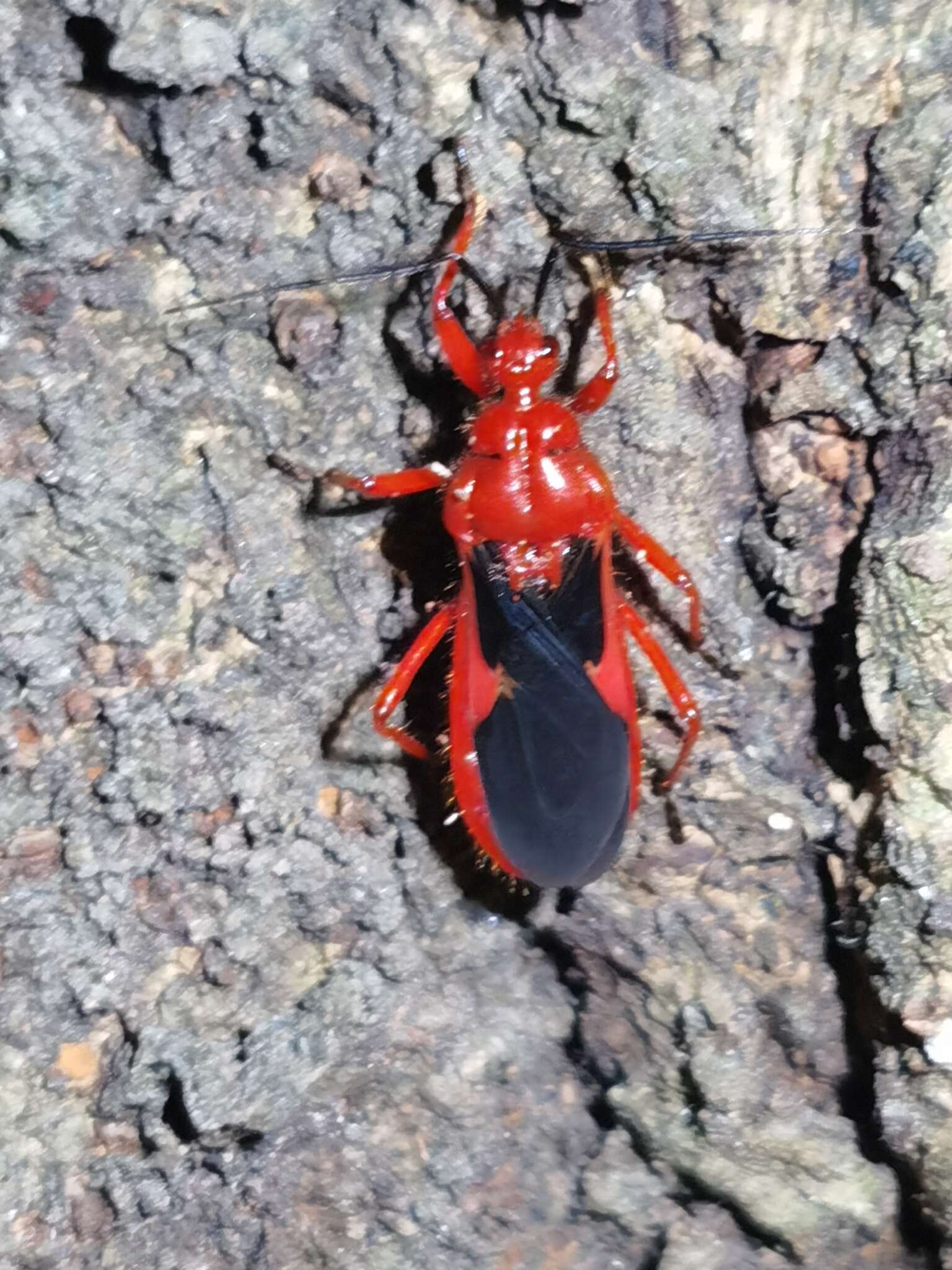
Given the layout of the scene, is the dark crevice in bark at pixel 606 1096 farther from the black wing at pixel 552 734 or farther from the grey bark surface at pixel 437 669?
the black wing at pixel 552 734

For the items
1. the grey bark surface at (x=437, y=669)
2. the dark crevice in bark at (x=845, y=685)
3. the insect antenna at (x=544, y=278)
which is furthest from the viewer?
the dark crevice in bark at (x=845, y=685)

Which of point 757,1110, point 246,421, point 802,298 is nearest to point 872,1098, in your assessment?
point 757,1110

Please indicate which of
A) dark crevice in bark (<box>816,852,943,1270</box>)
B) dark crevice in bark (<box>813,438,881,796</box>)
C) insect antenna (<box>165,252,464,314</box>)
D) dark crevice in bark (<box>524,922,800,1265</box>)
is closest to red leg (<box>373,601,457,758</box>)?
dark crevice in bark (<box>524,922,800,1265</box>)

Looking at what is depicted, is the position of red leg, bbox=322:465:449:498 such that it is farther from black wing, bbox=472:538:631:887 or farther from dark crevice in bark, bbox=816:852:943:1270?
dark crevice in bark, bbox=816:852:943:1270

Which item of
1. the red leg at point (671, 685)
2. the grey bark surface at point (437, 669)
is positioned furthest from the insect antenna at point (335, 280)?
the red leg at point (671, 685)

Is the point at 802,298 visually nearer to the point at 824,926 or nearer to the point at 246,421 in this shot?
the point at 246,421

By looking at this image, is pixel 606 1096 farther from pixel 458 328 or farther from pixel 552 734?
pixel 458 328
